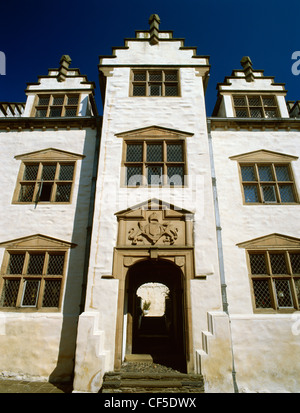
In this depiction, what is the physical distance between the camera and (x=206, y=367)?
5.93 m

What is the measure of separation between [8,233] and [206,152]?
7330 millimetres

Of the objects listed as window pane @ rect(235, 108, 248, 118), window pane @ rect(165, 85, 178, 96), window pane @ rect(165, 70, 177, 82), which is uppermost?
window pane @ rect(165, 70, 177, 82)

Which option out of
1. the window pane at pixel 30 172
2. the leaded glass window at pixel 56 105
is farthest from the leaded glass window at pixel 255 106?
the window pane at pixel 30 172

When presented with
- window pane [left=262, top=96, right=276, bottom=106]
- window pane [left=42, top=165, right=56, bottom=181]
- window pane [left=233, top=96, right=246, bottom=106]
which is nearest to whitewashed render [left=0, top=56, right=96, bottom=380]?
window pane [left=42, top=165, right=56, bottom=181]

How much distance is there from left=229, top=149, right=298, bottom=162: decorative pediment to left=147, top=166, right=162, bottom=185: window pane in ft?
9.57

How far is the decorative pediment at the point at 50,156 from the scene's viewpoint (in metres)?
9.33

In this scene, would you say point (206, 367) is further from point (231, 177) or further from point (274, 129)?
point (274, 129)

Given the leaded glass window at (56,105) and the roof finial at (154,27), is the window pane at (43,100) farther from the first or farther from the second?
the roof finial at (154,27)

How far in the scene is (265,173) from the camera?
364 inches

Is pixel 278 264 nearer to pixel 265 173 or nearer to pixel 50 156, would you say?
pixel 265 173

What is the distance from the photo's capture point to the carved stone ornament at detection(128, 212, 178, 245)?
725 cm

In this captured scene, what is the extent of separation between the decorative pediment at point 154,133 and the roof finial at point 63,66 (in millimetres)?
5434

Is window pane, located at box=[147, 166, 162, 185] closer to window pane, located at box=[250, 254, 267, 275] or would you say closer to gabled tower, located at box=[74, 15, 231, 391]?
gabled tower, located at box=[74, 15, 231, 391]

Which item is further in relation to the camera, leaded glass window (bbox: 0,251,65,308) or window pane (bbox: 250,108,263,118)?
window pane (bbox: 250,108,263,118)
